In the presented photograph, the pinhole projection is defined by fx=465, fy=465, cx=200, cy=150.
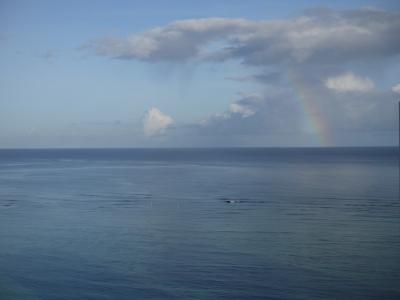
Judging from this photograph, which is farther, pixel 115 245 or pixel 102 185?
pixel 102 185

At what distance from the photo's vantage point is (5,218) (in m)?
57.2

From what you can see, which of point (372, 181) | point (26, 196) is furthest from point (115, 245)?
point (372, 181)

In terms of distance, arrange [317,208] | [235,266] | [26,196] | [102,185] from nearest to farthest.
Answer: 1. [235,266]
2. [317,208]
3. [26,196]
4. [102,185]

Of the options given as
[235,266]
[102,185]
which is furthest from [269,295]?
[102,185]

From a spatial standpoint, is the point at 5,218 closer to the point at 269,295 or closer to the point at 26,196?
the point at 26,196

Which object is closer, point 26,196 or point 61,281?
point 61,281

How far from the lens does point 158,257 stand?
37.8 m

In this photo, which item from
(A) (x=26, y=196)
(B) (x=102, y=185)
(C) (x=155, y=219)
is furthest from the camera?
(B) (x=102, y=185)

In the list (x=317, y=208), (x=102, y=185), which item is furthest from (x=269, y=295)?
(x=102, y=185)

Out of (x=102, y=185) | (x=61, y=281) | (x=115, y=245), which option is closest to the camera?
(x=61, y=281)

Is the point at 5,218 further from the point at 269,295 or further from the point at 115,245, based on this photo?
the point at 269,295

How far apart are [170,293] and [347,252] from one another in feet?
55.5

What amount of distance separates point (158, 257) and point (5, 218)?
28.3 metres

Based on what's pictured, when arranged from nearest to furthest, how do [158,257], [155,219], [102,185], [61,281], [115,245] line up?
1. [61,281]
2. [158,257]
3. [115,245]
4. [155,219]
5. [102,185]
